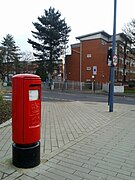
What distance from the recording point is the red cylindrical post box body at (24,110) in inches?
159

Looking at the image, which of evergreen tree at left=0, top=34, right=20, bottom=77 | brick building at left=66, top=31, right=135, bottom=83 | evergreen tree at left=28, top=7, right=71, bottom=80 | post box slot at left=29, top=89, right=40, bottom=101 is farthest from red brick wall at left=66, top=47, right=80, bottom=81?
post box slot at left=29, top=89, right=40, bottom=101

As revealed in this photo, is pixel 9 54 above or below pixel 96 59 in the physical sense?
above

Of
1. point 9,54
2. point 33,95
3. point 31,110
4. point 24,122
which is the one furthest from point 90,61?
point 24,122

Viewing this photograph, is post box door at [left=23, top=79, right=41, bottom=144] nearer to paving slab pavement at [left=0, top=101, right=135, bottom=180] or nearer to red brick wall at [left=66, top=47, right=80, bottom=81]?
paving slab pavement at [left=0, top=101, right=135, bottom=180]

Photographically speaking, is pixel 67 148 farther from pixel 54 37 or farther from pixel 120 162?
pixel 54 37

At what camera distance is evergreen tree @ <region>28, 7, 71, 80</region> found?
41969mm

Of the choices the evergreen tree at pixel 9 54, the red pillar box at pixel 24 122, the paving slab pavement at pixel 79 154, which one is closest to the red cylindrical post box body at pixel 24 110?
the red pillar box at pixel 24 122

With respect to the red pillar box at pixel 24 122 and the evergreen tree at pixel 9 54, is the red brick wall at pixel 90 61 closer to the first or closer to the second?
the evergreen tree at pixel 9 54

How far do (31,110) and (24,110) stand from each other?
0.45 ft

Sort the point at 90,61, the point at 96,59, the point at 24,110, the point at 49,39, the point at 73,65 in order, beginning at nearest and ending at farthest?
the point at 24,110 → the point at 49,39 → the point at 96,59 → the point at 90,61 → the point at 73,65

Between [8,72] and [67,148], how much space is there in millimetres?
57859

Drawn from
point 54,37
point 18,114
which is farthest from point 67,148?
point 54,37

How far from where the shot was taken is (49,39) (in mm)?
41562

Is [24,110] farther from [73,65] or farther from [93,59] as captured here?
[73,65]
